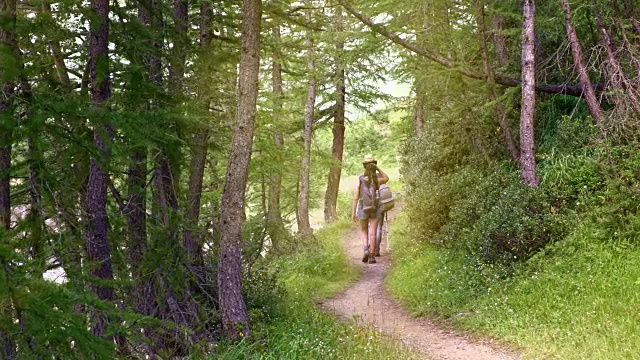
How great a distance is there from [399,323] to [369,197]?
518 centimetres

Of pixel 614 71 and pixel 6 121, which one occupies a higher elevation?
pixel 614 71

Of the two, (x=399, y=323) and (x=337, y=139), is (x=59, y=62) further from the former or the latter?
(x=337, y=139)

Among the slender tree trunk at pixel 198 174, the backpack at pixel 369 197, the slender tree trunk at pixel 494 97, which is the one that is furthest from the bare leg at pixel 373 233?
the slender tree trunk at pixel 198 174

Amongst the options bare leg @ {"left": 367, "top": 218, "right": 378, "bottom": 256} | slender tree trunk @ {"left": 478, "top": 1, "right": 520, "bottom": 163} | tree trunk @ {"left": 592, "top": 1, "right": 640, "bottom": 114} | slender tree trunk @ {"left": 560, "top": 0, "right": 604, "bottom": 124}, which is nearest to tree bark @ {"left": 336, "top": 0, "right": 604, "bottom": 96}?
slender tree trunk @ {"left": 478, "top": 1, "right": 520, "bottom": 163}

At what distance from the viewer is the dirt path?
720cm

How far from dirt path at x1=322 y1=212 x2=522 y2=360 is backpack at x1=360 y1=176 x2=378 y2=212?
1.57 m

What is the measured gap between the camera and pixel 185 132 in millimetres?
7457

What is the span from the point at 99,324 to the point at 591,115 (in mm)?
9036

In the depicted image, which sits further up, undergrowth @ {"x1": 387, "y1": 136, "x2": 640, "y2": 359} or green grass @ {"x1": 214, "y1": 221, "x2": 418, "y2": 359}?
undergrowth @ {"x1": 387, "y1": 136, "x2": 640, "y2": 359}

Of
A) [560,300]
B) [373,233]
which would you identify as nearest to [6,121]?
[560,300]

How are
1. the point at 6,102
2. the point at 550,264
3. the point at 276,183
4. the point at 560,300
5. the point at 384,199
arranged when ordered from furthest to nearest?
1. the point at 384,199
2. the point at 276,183
3. the point at 550,264
4. the point at 560,300
5. the point at 6,102

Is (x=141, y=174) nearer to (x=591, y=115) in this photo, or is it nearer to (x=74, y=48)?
(x=74, y=48)

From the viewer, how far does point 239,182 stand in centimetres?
721

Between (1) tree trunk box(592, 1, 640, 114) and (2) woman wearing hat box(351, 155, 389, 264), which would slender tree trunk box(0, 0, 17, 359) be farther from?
(2) woman wearing hat box(351, 155, 389, 264)
